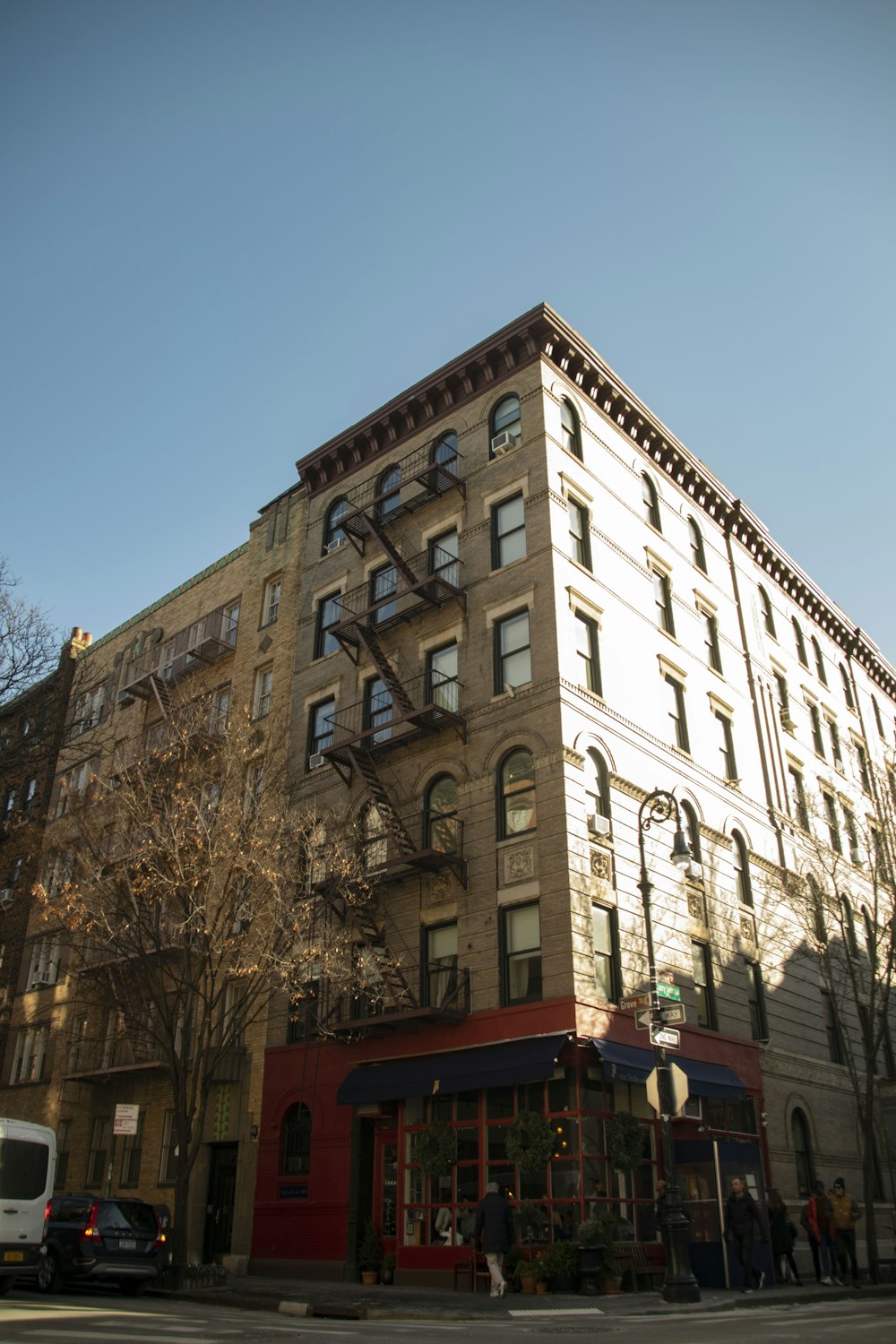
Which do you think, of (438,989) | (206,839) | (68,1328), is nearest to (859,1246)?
(438,989)

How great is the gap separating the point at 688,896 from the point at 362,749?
28.6ft

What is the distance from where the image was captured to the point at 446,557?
27.9m

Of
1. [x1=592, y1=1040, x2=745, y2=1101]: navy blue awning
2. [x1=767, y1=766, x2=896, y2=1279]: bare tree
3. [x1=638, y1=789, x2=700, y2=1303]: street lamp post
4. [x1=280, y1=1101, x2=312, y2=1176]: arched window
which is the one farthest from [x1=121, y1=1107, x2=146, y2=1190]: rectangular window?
[x1=767, y1=766, x2=896, y2=1279]: bare tree

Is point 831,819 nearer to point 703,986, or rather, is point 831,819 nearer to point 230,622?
point 703,986

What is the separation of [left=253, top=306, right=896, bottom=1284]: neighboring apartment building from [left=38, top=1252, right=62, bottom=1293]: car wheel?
5.97 meters

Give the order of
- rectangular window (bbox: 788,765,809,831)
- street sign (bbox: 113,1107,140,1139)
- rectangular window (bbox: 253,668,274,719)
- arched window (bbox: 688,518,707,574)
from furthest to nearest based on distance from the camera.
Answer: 1. arched window (bbox: 688,518,707,574)
2. rectangular window (bbox: 788,765,809,831)
3. rectangular window (bbox: 253,668,274,719)
4. street sign (bbox: 113,1107,140,1139)

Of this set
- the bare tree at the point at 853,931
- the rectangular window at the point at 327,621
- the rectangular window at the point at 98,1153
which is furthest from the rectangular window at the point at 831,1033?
the rectangular window at the point at 98,1153

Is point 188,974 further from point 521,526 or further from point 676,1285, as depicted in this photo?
point 521,526

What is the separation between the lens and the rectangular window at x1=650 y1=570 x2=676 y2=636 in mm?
29594

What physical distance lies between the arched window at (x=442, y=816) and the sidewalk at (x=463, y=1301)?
871 cm

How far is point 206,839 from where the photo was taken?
21812 mm

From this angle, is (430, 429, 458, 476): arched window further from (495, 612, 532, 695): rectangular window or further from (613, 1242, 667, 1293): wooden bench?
(613, 1242, 667, 1293): wooden bench

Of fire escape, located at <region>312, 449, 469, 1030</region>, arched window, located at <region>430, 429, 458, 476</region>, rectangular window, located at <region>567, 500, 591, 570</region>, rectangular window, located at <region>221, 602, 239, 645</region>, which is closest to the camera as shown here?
fire escape, located at <region>312, 449, 469, 1030</region>

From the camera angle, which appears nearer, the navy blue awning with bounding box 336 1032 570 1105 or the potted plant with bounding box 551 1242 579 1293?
the potted plant with bounding box 551 1242 579 1293
